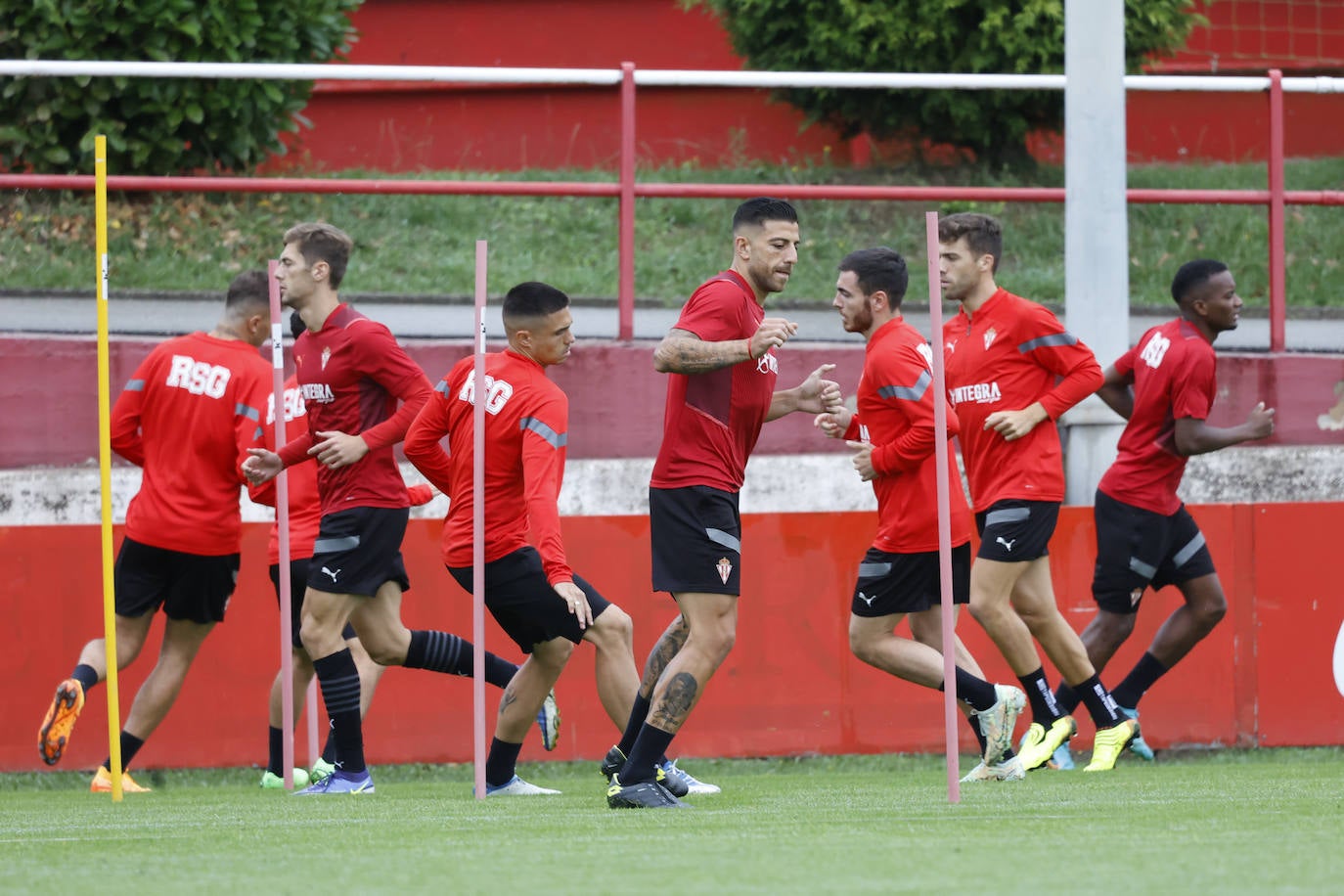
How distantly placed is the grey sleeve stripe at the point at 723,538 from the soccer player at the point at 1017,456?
1965 mm

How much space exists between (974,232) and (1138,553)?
1.73 meters

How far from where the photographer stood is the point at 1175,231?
51.5 feet

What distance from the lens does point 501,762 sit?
747cm

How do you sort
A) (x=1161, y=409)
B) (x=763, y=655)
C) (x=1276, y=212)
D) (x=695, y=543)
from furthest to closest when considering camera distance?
(x=1276, y=212) < (x=763, y=655) < (x=1161, y=409) < (x=695, y=543)

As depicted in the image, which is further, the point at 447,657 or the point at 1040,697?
the point at 1040,697

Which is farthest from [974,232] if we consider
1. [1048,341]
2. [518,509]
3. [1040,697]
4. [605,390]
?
[605,390]

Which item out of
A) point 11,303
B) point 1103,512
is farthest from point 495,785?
point 11,303

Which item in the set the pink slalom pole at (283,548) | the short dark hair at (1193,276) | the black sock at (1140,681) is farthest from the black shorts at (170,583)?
the short dark hair at (1193,276)

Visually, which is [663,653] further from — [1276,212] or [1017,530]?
[1276,212]

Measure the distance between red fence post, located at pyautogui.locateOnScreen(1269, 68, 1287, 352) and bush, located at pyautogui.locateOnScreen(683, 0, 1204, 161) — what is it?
465 centimetres

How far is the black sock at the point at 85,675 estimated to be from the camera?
8.07 m

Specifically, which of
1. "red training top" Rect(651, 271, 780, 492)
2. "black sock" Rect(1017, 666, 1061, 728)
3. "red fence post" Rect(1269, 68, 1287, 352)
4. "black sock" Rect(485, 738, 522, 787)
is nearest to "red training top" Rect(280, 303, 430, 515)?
"black sock" Rect(485, 738, 522, 787)

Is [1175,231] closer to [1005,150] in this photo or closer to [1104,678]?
[1005,150]

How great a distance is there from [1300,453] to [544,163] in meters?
8.74
